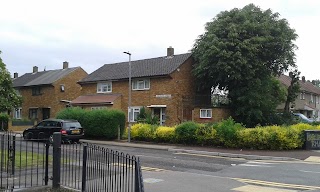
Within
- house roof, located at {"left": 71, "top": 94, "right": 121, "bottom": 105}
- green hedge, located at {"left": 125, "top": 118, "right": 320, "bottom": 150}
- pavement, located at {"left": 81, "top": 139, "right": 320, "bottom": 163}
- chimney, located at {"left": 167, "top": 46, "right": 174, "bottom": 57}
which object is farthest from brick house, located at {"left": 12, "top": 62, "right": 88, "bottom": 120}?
pavement, located at {"left": 81, "top": 139, "right": 320, "bottom": 163}

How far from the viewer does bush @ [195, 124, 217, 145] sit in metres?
22.3

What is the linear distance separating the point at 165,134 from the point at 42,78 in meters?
30.7

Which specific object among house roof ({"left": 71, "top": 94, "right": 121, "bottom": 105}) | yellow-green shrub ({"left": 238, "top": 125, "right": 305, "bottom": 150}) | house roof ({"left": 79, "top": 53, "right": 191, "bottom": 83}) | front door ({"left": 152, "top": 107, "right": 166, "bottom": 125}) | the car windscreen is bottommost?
yellow-green shrub ({"left": 238, "top": 125, "right": 305, "bottom": 150})

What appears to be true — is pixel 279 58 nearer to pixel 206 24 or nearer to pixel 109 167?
pixel 206 24

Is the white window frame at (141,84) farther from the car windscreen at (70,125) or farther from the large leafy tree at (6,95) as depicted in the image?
the large leafy tree at (6,95)

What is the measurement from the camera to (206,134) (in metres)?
22.7

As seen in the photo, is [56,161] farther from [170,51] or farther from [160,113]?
[170,51]

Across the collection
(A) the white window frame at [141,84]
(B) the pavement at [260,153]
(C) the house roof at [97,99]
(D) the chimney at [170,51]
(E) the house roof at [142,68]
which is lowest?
(B) the pavement at [260,153]

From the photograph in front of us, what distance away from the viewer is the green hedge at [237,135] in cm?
2062

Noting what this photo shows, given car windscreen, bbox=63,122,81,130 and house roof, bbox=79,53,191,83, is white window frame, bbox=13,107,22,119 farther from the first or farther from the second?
car windscreen, bbox=63,122,81,130

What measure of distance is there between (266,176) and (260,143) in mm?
8826

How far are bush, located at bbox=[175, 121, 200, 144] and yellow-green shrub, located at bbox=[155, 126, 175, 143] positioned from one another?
53 centimetres

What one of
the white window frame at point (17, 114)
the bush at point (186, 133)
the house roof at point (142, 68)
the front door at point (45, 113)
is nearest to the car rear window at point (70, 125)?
the bush at point (186, 133)

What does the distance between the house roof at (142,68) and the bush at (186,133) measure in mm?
10403
